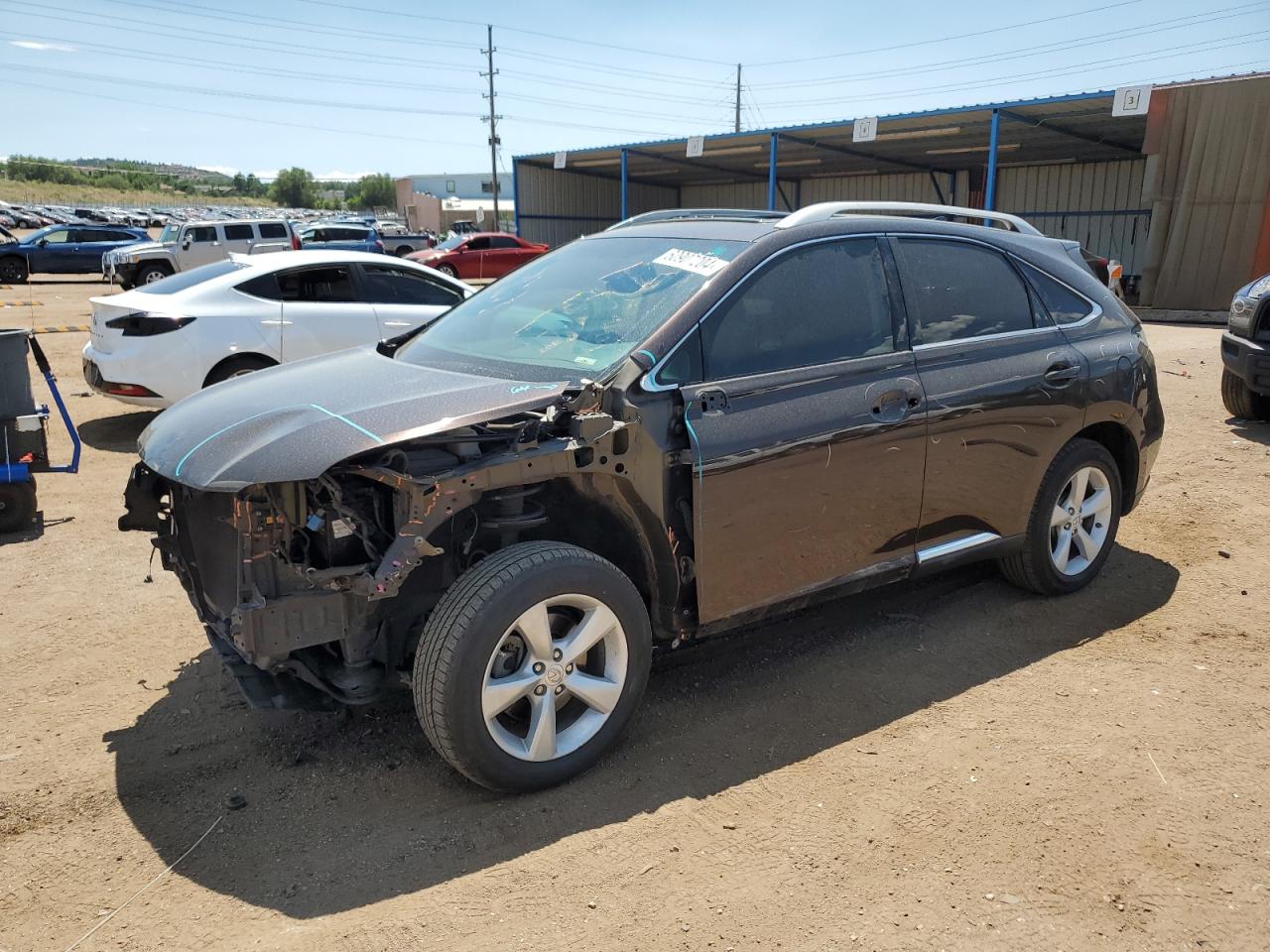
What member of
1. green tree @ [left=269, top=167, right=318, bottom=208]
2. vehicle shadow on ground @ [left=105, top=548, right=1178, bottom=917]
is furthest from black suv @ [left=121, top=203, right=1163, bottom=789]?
green tree @ [left=269, top=167, right=318, bottom=208]

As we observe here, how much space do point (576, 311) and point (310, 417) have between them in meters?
1.21

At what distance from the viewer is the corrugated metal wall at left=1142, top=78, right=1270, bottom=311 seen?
19.5 metres

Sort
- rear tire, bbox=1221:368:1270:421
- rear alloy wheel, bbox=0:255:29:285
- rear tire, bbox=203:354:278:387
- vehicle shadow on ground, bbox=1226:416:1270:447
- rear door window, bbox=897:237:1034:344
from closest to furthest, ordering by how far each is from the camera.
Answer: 1. rear door window, bbox=897:237:1034:344
2. rear tire, bbox=203:354:278:387
3. vehicle shadow on ground, bbox=1226:416:1270:447
4. rear tire, bbox=1221:368:1270:421
5. rear alloy wheel, bbox=0:255:29:285

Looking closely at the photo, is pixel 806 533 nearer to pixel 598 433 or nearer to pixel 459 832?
pixel 598 433

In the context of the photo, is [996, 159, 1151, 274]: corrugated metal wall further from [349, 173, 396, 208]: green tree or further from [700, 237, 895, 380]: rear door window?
[349, 173, 396, 208]: green tree

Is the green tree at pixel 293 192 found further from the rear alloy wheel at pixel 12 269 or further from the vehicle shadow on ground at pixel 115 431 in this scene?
the vehicle shadow on ground at pixel 115 431

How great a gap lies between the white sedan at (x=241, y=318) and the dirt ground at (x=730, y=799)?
3.20 meters

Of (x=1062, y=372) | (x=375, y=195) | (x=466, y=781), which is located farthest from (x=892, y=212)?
(x=375, y=195)

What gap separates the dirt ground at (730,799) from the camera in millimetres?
2625

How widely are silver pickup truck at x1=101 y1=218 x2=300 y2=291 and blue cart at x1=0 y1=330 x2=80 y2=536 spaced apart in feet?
64.7

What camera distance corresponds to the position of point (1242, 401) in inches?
336

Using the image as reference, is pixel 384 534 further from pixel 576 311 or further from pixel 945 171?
pixel 945 171

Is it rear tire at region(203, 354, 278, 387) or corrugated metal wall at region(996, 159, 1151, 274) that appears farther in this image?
corrugated metal wall at region(996, 159, 1151, 274)

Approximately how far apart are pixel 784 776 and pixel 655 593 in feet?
2.53
